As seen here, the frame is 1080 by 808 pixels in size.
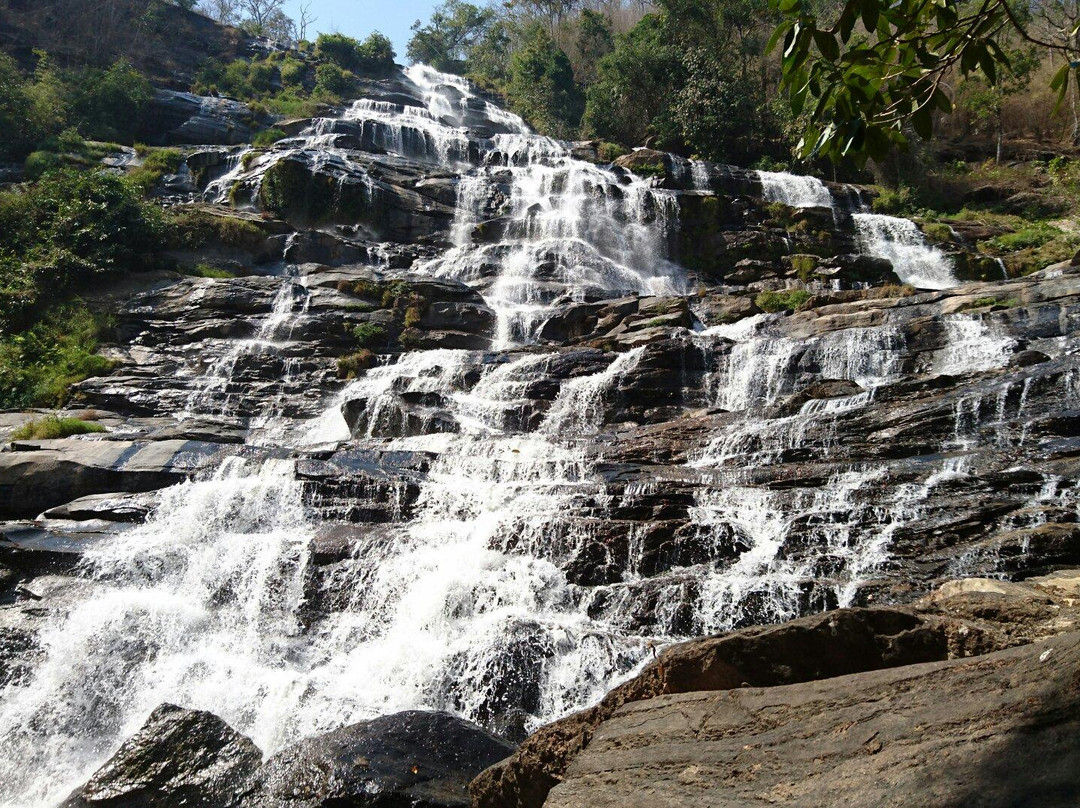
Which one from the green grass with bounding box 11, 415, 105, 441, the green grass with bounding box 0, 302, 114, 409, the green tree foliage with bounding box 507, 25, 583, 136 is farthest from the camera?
the green tree foliage with bounding box 507, 25, 583, 136

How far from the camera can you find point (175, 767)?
550 cm

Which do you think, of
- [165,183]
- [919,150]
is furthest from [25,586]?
[919,150]

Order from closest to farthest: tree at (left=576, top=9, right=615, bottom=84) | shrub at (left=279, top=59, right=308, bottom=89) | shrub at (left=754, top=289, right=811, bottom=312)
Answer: shrub at (left=754, top=289, right=811, bottom=312) < shrub at (left=279, top=59, right=308, bottom=89) < tree at (left=576, top=9, right=615, bottom=84)

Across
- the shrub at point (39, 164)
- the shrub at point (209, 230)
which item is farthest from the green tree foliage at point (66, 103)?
the shrub at point (209, 230)

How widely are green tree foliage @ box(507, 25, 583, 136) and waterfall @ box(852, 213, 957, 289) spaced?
16577 millimetres

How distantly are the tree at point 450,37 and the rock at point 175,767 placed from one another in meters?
49.5

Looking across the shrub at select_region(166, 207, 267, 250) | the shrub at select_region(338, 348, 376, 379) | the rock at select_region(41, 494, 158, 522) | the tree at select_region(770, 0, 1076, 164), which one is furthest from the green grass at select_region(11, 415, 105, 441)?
the tree at select_region(770, 0, 1076, 164)

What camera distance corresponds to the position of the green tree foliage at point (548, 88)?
3553 centimetres

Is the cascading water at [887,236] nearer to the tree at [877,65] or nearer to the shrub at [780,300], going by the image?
the shrub at [780,300]

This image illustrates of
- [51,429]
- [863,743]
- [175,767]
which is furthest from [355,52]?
[863,743]

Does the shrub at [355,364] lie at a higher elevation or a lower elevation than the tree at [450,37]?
lower

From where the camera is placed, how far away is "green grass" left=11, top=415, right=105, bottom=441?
1287cm

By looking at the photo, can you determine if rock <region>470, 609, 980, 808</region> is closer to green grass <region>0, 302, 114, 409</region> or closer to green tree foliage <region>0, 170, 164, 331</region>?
green grass <region>0, 302, 114, 409</region>

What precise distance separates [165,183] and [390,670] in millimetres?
23768
